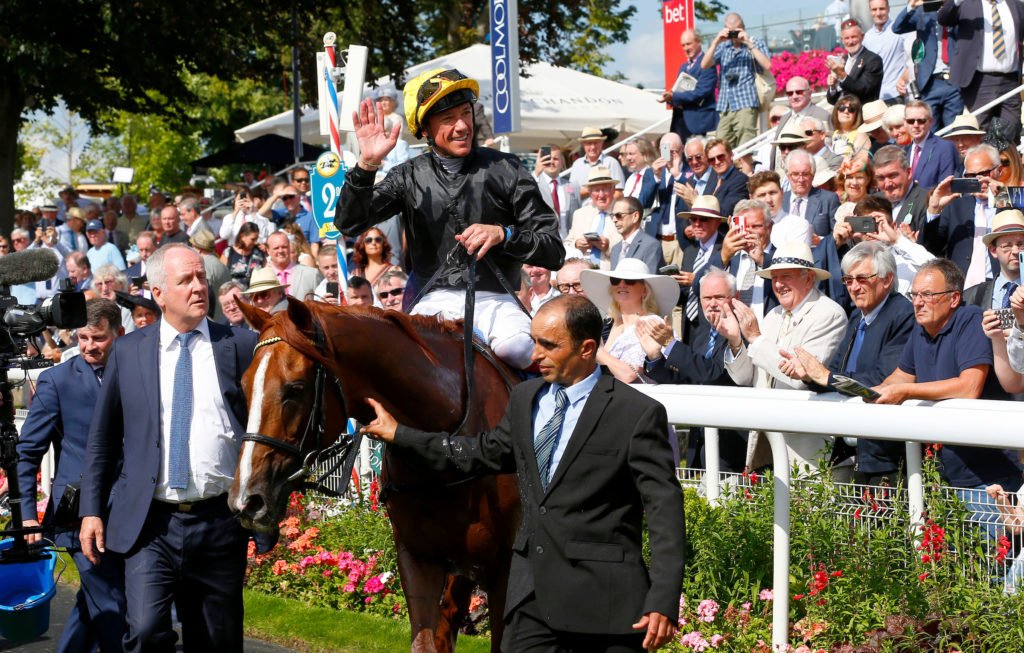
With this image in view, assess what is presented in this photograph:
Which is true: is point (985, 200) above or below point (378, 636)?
above

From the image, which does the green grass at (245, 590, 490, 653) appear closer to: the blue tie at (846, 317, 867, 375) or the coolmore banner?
the blue tie at (846, 317, 867, 375)

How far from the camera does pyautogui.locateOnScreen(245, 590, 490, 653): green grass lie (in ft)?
22.0

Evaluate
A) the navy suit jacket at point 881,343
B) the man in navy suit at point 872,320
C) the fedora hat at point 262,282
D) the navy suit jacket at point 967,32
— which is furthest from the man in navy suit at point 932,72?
the fedora hat at point 262,282

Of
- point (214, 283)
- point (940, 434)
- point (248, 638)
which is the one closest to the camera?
point (940, 434)

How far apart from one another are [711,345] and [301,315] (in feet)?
13.1

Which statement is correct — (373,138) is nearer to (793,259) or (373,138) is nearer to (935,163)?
(793,259)

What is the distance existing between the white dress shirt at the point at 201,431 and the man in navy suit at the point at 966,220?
511cm

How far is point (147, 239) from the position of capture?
1491 cm

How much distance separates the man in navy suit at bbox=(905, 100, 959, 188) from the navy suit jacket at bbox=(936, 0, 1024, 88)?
1521 millimetres

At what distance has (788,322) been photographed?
24.7ft

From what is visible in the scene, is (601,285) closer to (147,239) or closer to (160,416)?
(160,416)

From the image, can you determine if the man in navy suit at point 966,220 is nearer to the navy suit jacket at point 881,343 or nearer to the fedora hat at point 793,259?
the fedora hat at point 793,259

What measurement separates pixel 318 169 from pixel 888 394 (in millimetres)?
5408

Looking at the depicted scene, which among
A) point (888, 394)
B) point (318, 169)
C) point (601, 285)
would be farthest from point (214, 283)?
point (888, 394)
